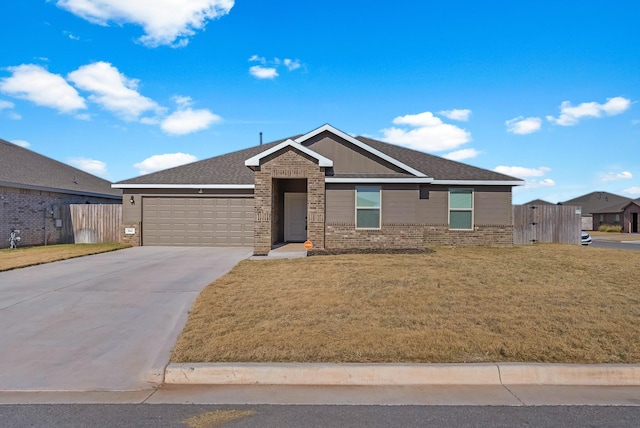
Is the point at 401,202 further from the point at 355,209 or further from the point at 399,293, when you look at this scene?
the point at 399,293

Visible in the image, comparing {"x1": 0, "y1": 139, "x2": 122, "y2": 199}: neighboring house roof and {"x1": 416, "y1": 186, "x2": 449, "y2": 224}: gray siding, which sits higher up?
{"x1": 0, "y1": 139, "x2": 122, "y2": 199}: neighboring house roof

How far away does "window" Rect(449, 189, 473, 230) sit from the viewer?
17438 millimetres

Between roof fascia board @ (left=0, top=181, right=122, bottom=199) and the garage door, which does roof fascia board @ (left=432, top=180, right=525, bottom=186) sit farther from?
roof fascia board @ (left=0, top=181, right=122, bottom=199)

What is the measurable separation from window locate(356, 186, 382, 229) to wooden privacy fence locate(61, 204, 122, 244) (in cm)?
1132

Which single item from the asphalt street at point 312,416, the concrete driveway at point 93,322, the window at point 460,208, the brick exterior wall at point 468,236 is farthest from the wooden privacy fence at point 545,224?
the asphalt street at point 312,416

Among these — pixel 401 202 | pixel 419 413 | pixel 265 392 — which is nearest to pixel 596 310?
pixel 419 413

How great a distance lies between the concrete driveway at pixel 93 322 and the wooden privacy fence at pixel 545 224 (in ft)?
46.5

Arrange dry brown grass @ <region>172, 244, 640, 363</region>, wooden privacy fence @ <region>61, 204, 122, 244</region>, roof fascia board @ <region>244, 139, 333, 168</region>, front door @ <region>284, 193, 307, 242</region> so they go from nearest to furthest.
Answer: dry brown grass @ <region>172, 244, 640, 363</region> → roof fascia board @ <region>244, 139, 333, 168</region> → front door @ <region>284, 193, 307, 242</region> → wooden privacy fence @ <region>61, 204, 122, 244</region>

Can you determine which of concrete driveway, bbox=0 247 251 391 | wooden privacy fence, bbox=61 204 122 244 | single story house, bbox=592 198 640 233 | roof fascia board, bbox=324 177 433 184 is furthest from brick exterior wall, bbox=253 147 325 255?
single story house, bbox=592 198 640 233

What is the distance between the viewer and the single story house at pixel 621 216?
43.1m

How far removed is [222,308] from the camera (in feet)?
22.9

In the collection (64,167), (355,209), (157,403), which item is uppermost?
(64,167)

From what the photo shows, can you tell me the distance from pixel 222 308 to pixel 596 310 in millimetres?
6260

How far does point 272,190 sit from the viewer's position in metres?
14.9
